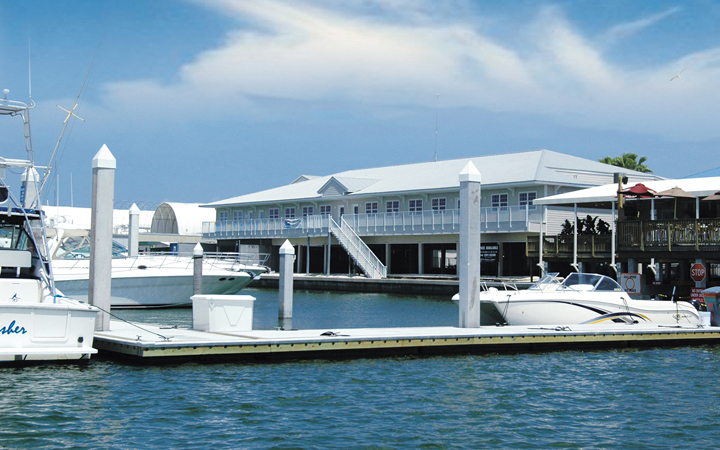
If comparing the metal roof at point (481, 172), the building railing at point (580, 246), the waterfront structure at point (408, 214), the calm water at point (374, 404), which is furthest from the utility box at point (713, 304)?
the metal roof at point (481, 172)

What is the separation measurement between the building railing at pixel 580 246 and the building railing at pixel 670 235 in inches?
135

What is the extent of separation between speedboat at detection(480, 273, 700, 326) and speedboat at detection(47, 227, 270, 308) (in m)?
13.9

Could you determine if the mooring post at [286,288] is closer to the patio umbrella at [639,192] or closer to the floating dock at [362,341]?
the floating dock at [362,341]

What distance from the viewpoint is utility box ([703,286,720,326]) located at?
21.1 metres

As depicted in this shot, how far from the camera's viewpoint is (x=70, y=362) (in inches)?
590

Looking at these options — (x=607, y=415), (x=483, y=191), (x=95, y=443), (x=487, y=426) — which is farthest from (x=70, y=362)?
(x=483, y=191)

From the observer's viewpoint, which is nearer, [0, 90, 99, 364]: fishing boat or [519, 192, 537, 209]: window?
[0, 90, 99, 364]: fishing boat

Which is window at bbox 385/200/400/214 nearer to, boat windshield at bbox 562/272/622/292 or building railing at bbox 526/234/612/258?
building railing at bbox 526/234/612/258

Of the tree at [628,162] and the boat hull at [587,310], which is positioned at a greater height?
the tree at [628,162]

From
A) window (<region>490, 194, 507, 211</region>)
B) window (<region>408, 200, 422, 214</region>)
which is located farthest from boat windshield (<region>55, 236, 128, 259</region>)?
window (<region>408, 200, 422, 214</region>)

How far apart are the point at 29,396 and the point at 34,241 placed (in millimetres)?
3825

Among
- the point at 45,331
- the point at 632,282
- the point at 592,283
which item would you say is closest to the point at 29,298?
the point at 45,331

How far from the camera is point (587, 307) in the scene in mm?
21719

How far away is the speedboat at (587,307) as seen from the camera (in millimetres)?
21484
